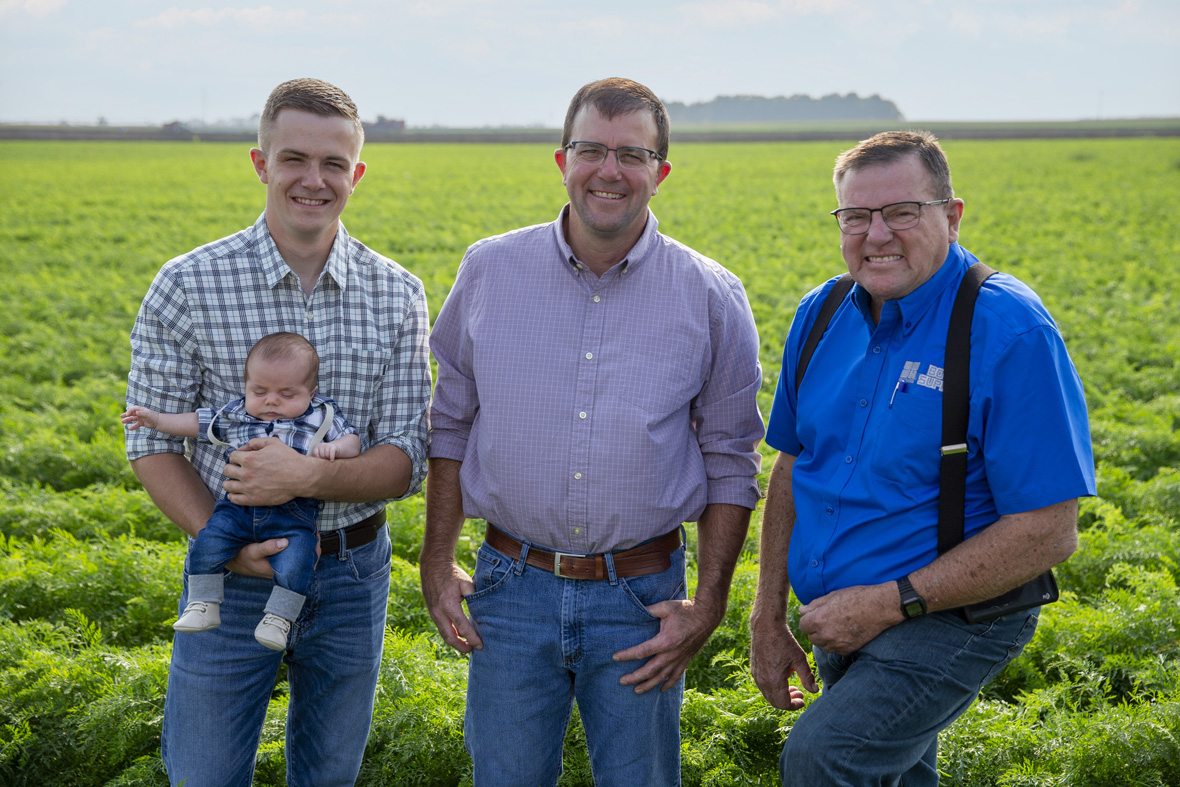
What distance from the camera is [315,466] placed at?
2.99 meters

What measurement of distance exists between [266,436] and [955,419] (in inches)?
87.8

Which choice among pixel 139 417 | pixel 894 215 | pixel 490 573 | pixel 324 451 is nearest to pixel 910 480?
pixel 894 215

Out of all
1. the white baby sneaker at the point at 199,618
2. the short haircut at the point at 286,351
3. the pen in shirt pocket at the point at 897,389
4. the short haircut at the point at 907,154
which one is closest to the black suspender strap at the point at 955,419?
the pen in shirt pocket at the point at 897,389

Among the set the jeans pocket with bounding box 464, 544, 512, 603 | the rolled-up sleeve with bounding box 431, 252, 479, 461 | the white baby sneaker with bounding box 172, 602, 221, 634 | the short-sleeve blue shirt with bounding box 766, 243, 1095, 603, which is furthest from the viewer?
the rolled-up sleeve with bounding box 431, 252, 479, 461

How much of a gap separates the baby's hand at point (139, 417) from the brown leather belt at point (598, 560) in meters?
1.29

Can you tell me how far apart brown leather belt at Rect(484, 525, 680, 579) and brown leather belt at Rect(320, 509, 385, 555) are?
52cm

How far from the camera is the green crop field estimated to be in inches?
159

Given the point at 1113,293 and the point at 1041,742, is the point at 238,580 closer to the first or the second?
the point at 1041,742

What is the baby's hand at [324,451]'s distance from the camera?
10.1ft

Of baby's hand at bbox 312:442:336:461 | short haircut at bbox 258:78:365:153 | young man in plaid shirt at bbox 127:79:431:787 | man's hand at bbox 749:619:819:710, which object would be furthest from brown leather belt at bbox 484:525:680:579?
short haircut at bbox 258:78:365:153

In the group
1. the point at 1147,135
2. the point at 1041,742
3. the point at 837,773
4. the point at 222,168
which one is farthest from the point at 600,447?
the point at 1147,135

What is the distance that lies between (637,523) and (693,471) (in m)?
0.30

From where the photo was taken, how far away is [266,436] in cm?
306

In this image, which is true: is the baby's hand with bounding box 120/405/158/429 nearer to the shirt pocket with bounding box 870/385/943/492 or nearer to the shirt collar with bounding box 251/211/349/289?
the shirt collar with bounding box 251/211/349/289
